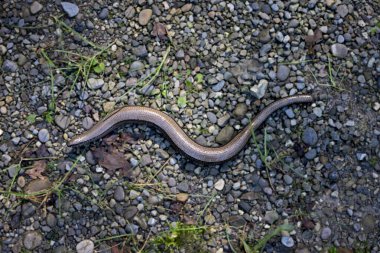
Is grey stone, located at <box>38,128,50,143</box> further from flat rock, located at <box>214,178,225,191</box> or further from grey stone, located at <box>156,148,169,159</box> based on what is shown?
flat rock, located at <box>214,178,225,191</box>

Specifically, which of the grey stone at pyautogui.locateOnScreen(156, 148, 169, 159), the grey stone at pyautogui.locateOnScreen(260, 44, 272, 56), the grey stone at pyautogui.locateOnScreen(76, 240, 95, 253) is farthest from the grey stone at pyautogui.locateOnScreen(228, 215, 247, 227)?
the grey stone at pyautogui.locateOnScreen(260, 44, 272, 56)

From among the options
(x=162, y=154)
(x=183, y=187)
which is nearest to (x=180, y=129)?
(x=162, y=154)

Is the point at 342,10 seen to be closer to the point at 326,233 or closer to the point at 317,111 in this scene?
the point at 317,111

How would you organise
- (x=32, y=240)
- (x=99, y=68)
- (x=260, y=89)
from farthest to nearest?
(x=99, y=68) → (x=260, y=89) → (x=32, y=240)

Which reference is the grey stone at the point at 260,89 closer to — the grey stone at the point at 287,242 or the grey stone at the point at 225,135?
the grey stone at the point at 225,135

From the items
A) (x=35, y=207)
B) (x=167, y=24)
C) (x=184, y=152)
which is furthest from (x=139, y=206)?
(x=167, y=24)
